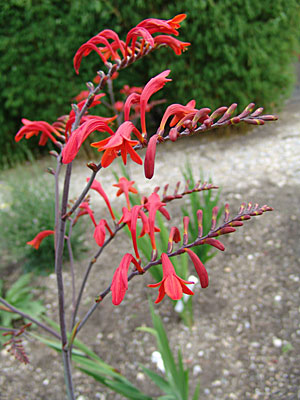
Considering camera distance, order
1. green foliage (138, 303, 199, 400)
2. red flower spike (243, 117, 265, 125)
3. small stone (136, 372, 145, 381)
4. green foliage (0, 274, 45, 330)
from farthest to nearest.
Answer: green foliage (0, 274, 45, 330)
small stone (136, 372, 145, 381)
green foliage (138, 303, 199, 400)
red flower spike (243, 117, 265, 125)

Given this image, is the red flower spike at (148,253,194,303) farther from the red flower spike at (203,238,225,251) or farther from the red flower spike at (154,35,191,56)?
the red flower spike at (154,35,191,56)

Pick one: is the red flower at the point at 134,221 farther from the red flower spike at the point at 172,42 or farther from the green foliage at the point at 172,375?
the green foliage at the point at 172,375

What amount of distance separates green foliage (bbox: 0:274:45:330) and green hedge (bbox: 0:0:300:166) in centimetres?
293

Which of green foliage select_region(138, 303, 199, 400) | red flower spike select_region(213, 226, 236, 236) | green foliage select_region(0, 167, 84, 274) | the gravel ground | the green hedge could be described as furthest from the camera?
the green hedge

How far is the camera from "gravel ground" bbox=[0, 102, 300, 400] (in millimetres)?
1726

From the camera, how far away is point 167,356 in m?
1.43

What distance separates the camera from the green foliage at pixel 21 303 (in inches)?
88.9

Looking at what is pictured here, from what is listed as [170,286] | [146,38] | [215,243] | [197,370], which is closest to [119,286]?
[170,286]

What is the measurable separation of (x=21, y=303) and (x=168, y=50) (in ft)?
10.9

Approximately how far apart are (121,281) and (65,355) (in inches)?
22.3

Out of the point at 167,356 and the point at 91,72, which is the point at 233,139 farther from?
the point at 167,356

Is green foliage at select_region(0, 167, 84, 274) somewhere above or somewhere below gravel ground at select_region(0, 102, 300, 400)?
above

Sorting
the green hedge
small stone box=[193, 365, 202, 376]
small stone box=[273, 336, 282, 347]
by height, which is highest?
the green hedge

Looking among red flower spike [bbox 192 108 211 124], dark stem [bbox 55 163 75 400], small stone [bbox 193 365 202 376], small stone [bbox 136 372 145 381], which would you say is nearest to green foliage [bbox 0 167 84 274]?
small stone [bbox 136 372 145 381]
